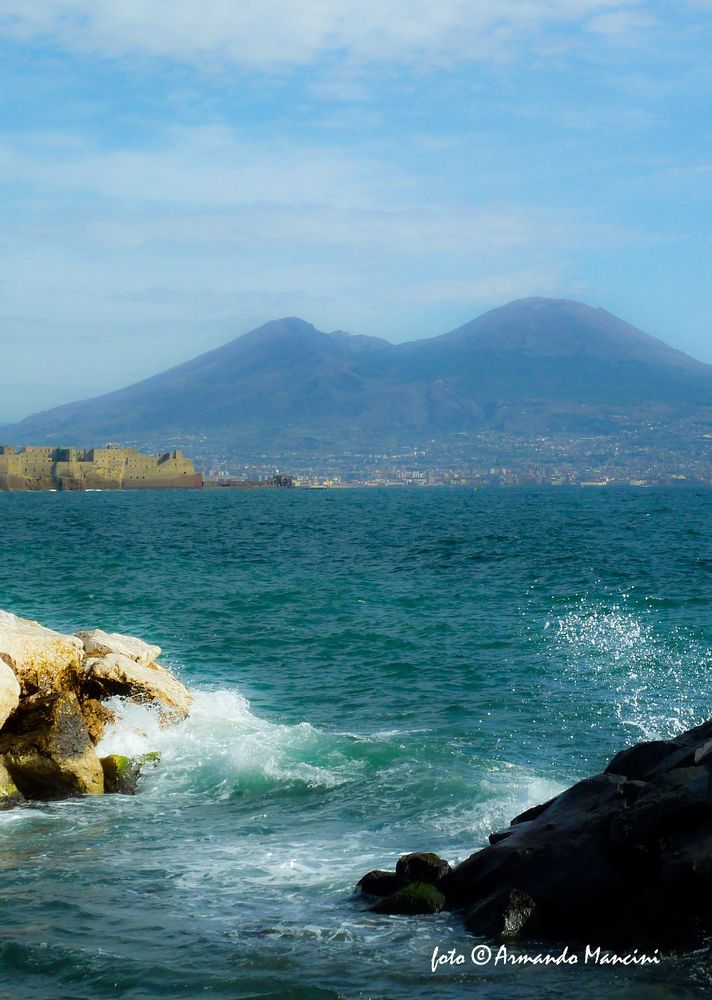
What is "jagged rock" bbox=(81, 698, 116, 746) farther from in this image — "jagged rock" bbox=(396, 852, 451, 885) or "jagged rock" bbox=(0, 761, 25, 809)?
"jagged rock" bbox=(396, 852, 451, 885)

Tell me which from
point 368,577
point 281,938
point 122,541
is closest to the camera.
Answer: point 281,938

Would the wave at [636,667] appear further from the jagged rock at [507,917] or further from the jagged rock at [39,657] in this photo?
the jagged rock at [39,657]

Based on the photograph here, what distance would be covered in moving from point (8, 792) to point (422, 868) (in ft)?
20.8

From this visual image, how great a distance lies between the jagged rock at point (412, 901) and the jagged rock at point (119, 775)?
5.87 meters

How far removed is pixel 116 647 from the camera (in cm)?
1922

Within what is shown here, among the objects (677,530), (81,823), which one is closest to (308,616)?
(81,823)

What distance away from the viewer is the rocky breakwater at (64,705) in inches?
576

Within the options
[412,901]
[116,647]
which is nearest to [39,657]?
[116,647]

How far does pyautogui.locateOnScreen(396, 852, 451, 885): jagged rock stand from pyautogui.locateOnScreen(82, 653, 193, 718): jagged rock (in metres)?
8.13

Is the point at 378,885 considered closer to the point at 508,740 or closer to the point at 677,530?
the point at 508,740

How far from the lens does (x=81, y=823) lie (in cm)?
1339

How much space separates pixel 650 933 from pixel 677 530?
5968cm

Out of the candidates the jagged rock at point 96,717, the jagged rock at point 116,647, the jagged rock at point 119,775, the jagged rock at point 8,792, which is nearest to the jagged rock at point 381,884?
the jagged rock at point 119,775

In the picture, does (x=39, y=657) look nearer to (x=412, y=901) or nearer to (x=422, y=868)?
(x=422, y=868)
